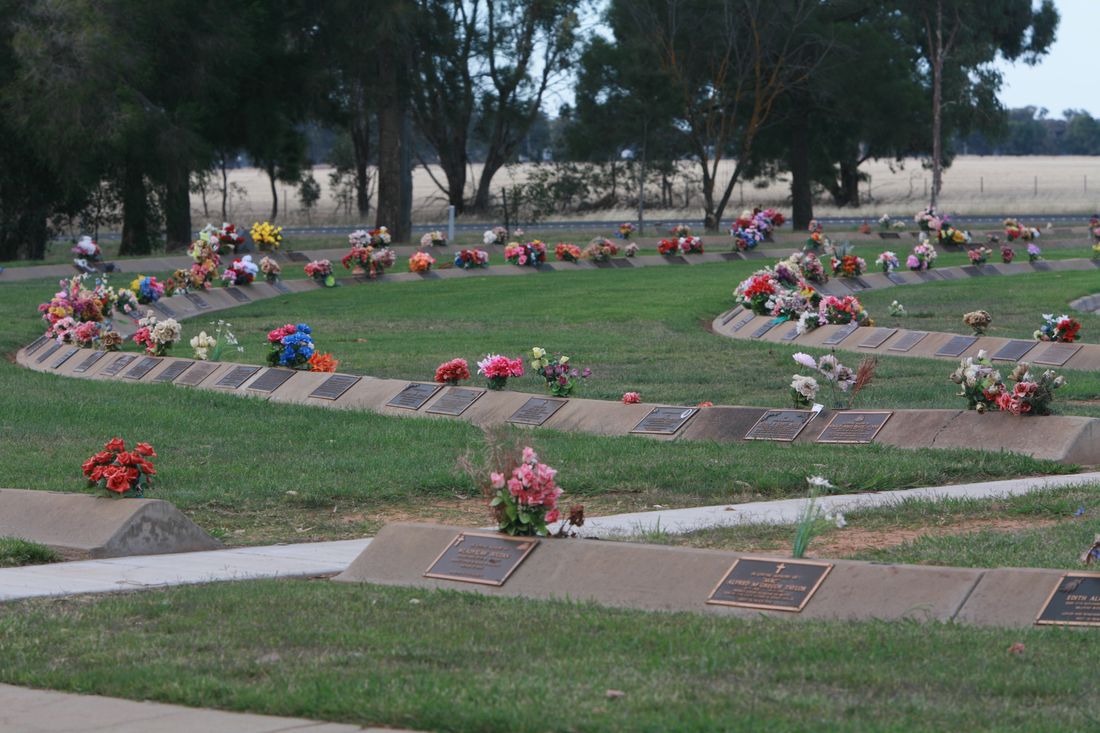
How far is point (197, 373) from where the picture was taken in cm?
1870

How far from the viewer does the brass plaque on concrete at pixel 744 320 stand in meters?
24.9

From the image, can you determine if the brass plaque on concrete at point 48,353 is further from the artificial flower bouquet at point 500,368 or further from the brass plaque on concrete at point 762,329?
the brass plaque on concrete at point 762,329

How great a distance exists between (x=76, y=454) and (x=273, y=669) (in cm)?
741

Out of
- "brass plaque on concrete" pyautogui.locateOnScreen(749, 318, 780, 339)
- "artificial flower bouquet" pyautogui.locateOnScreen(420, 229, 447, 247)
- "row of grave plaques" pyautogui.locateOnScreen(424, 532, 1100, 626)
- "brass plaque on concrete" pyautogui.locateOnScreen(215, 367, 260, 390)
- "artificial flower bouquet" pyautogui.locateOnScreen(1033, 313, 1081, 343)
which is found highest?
"artificial flower bouquet" pyautogui.locateOnScreen(420, 229, 447, 247)

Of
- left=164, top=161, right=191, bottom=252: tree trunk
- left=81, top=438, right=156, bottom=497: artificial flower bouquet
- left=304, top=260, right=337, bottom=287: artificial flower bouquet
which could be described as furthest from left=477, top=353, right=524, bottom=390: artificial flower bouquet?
left=164, top=161, right=191, bottom=252: tree trunk

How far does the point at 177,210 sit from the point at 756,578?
38733 millimetres

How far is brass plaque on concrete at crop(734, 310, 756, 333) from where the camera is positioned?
81.6ft

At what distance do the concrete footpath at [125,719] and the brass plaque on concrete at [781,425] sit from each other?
8.38 m

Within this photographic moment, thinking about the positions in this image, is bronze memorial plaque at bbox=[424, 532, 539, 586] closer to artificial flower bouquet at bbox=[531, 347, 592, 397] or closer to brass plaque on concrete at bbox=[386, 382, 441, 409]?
artificial flower bouquet at bbox=[531, 347, 592, 397]

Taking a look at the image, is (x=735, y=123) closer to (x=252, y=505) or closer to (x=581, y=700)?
(x=252, y=505)

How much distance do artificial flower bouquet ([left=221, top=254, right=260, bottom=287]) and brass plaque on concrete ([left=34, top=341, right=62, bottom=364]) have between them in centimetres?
951

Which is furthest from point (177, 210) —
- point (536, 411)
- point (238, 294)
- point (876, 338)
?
point (536, 411)

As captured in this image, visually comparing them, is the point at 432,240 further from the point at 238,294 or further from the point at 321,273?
the point at 238,294

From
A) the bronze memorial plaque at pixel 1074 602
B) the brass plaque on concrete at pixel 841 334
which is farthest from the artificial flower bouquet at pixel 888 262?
the bronze memorial plaque at pixel 1074 602
